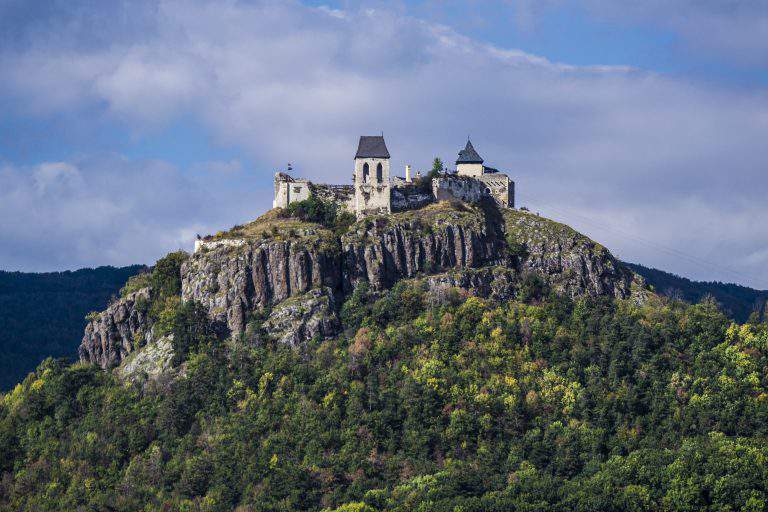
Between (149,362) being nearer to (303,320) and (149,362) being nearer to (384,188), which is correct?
(303,320)

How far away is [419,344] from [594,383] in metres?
20.7

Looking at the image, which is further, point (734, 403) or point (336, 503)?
point (734, 403)

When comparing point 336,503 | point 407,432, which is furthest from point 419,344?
point 336,503

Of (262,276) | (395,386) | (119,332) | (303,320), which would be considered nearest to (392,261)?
(303,320)

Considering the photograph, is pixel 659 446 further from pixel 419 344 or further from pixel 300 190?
pixel 300 190

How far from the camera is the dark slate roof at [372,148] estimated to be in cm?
17750

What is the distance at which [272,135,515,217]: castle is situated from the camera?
176375 millimetres

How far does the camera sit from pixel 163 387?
6412 inches

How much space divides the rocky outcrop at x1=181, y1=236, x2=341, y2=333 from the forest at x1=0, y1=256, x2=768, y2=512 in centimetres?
297

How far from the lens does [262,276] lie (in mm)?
165875

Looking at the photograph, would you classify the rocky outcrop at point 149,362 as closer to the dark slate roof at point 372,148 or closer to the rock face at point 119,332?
the rock face at point 119,332

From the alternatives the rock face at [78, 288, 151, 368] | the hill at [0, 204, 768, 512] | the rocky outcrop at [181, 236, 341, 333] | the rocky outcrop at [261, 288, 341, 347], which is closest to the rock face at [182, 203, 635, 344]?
the rocky outcrop at [181, 236, 341, 333]

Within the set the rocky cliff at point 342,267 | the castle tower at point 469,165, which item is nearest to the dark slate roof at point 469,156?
the castle tower at point 469,165

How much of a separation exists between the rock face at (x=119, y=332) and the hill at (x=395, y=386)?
301mm
